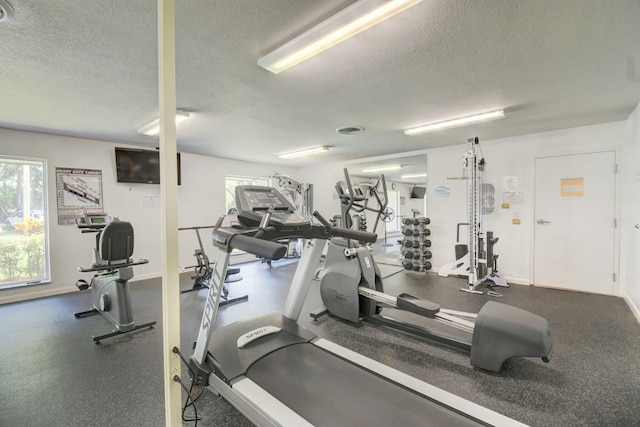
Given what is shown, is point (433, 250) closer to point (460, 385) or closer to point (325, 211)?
point (325, 211)

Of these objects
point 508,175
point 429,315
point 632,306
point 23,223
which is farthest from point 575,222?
point 23,223

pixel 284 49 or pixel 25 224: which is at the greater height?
pixel 284 49

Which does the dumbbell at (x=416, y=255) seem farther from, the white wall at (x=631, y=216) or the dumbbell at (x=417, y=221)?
the white wall at (x=631, y=216)

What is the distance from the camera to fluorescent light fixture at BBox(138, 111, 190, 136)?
3.25m

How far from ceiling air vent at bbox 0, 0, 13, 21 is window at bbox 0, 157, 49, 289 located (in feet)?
11.2

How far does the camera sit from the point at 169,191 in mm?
1177

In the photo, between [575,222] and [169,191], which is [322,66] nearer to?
[169,191]

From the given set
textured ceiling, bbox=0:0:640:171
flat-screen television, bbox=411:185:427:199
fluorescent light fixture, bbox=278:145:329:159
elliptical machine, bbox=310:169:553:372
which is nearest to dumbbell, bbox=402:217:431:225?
textured ceiling, bbox=0:0:640:171

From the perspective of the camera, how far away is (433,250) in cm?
541

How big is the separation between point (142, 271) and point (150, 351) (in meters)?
3.05

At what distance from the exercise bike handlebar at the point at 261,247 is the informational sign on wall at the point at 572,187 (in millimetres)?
4940

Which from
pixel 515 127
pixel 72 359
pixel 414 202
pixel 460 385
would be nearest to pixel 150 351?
pixel 72 359

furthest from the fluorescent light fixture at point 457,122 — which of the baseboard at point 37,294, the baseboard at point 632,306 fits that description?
the baseboard at point 37,294

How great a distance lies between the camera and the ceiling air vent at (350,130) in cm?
395
